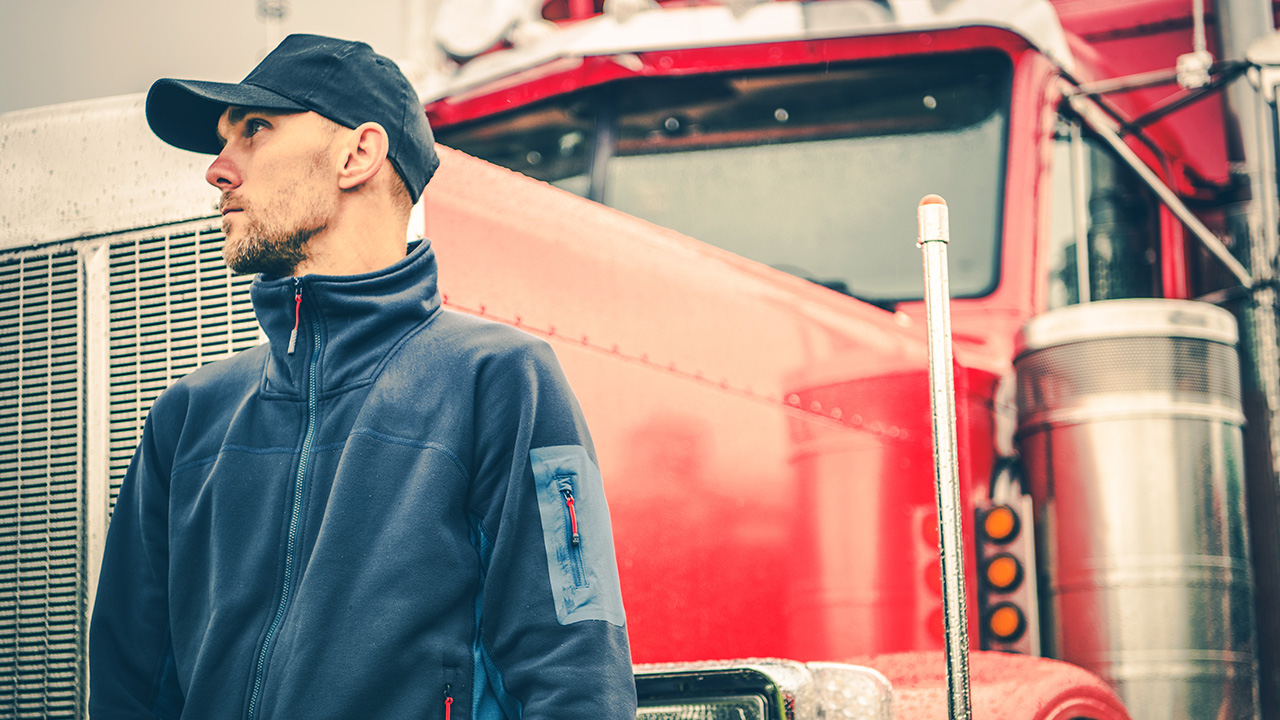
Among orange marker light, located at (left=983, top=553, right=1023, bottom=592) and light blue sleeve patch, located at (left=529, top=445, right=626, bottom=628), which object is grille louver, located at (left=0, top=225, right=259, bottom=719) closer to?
light blue sleeve patch, located at (left=529, top=445, right=626, bottom=628)

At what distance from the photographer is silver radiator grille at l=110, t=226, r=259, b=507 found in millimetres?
2088

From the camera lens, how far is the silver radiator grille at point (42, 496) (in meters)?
2.10

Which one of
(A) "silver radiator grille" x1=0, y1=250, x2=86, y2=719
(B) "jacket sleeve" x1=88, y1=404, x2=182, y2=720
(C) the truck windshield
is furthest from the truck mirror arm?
(B) "jacket sleeve" x1=88, y1=404, x2=182, y2=720

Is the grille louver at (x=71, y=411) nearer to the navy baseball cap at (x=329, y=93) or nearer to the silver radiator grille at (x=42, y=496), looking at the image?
the silver radiator grille at (x=42, y=496)

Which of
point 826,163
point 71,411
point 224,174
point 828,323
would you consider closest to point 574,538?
point 224,174

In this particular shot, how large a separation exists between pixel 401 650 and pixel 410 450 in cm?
22

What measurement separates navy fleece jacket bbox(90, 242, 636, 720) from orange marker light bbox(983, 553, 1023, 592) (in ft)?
5.45

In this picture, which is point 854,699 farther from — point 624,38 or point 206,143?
point 624,38

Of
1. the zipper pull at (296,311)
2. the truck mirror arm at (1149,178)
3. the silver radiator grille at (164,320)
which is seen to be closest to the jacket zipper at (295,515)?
the zipper pull at (296,311)

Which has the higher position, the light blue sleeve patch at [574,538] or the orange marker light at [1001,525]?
the light blue sleeve patch at [574,538]

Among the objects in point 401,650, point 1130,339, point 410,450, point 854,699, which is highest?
point 1130,339

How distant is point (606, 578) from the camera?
4.54ft

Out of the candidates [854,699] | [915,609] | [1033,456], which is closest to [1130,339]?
[1033,456]

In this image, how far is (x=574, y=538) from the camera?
4.51 ft
